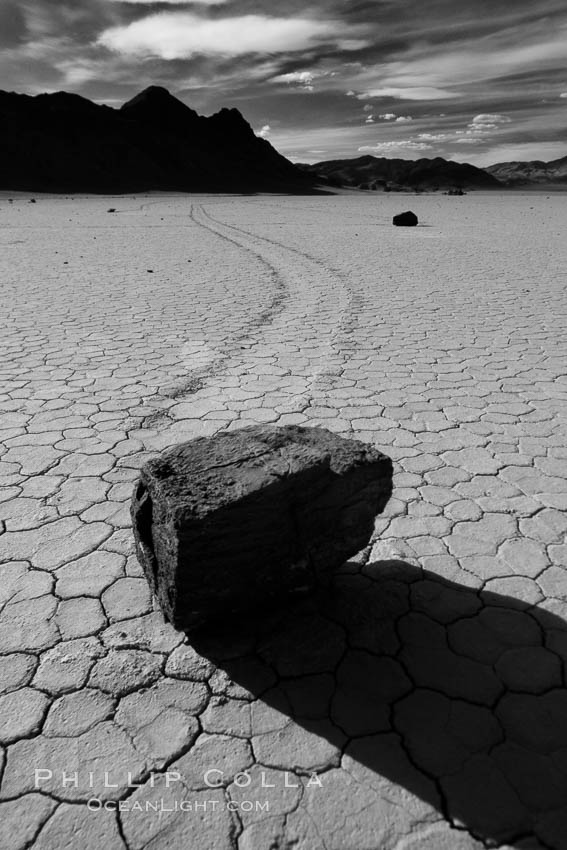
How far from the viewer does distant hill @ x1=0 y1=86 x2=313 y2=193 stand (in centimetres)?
8556

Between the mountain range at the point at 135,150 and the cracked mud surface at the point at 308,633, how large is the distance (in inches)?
3126

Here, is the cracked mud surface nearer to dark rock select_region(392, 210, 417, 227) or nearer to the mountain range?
dark rock select_region(392, 210, 417, 227)

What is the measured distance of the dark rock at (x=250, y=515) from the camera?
2051 millimetres

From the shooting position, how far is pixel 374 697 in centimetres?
209

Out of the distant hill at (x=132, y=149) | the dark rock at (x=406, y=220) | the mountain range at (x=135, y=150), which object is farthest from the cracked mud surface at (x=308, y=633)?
the distant hill at (x=132, y=149)

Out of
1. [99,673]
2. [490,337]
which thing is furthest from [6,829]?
[490,337]

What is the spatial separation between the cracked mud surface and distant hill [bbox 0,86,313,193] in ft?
268

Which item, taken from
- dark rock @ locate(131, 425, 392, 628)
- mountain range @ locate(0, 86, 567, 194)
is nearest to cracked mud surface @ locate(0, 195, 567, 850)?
dark rock @ locate(131, 425, 392, 628)

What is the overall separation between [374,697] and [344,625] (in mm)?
379

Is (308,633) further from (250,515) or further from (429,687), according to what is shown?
(250,515)

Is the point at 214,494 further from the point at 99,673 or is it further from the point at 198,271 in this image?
the point at 198,271

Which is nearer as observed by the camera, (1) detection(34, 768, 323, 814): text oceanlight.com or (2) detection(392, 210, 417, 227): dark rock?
(1) detection(34, 768, 323, 814): text oceanlight.com

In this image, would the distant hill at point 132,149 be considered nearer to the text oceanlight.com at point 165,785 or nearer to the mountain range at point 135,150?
the mountain range at point 135,150

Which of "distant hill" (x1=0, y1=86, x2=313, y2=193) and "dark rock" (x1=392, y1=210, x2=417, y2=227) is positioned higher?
"distant hill" (x1=0, y1=86, x2=313, y2=193)
